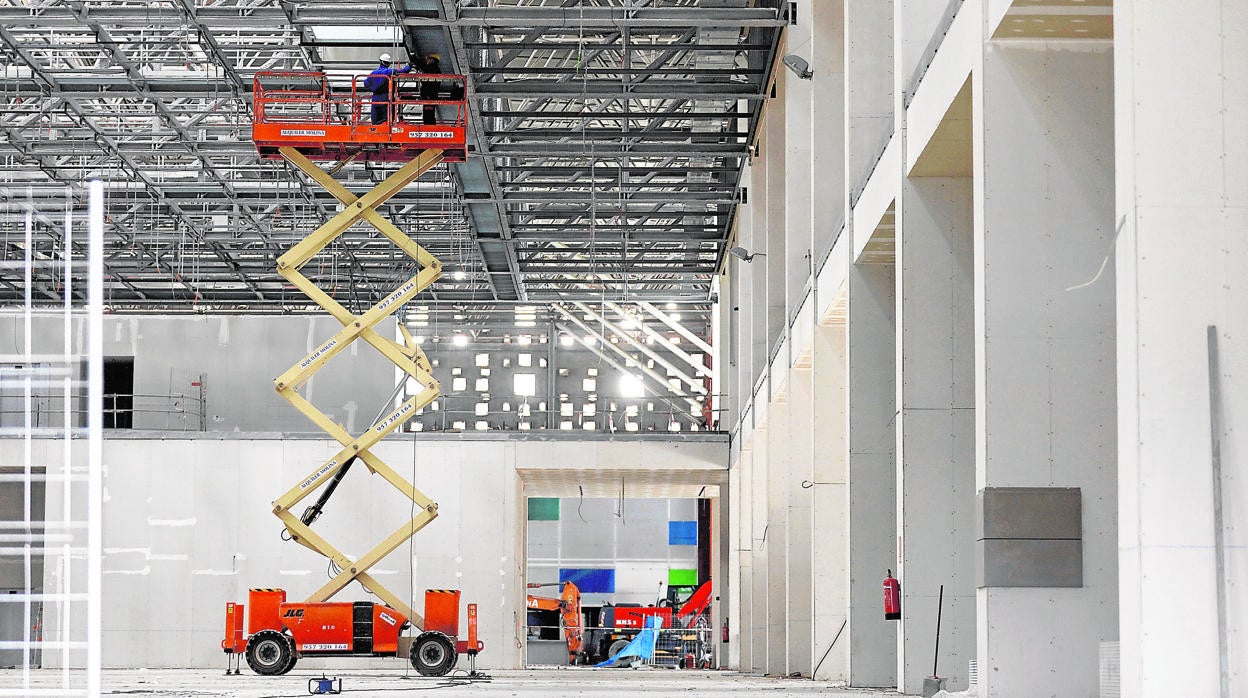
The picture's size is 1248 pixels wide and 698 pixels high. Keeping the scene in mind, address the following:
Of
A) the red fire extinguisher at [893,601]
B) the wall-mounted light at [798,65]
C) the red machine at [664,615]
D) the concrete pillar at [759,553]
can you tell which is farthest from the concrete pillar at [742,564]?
the red fire extinguisher at [893,601]

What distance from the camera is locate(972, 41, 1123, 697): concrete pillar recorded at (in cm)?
1180

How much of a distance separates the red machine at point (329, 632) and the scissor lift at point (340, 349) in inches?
0.6

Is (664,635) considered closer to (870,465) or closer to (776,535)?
(776,535)

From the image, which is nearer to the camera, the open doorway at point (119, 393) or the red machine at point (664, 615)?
the open doorway at point (119, 393)

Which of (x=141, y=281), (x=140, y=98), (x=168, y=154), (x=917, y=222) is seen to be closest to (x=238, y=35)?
(x=140, y=98)

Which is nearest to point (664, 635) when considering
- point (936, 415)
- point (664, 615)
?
point (664, 615)

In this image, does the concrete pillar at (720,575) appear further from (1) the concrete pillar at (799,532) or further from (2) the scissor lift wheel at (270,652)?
(2) the scissor lift wheel at (270,652)

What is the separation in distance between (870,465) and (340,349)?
382 inches

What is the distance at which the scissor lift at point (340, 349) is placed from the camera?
74.5ft

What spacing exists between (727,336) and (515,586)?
11201 millimetres

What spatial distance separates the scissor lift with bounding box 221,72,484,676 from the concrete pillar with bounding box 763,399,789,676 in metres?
6.50

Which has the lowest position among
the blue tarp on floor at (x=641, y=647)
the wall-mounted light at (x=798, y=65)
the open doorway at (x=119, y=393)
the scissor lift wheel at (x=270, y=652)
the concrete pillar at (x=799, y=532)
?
the blue tarp on floor at (x=641, y=647)

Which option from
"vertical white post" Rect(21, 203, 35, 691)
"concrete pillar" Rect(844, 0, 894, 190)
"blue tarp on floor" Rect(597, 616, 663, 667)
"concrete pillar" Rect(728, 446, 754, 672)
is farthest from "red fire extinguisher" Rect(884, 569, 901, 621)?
"blue tarp on floor" Rect(597, 616, 663, 667)

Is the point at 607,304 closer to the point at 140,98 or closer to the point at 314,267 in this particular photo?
the point at 314,267
